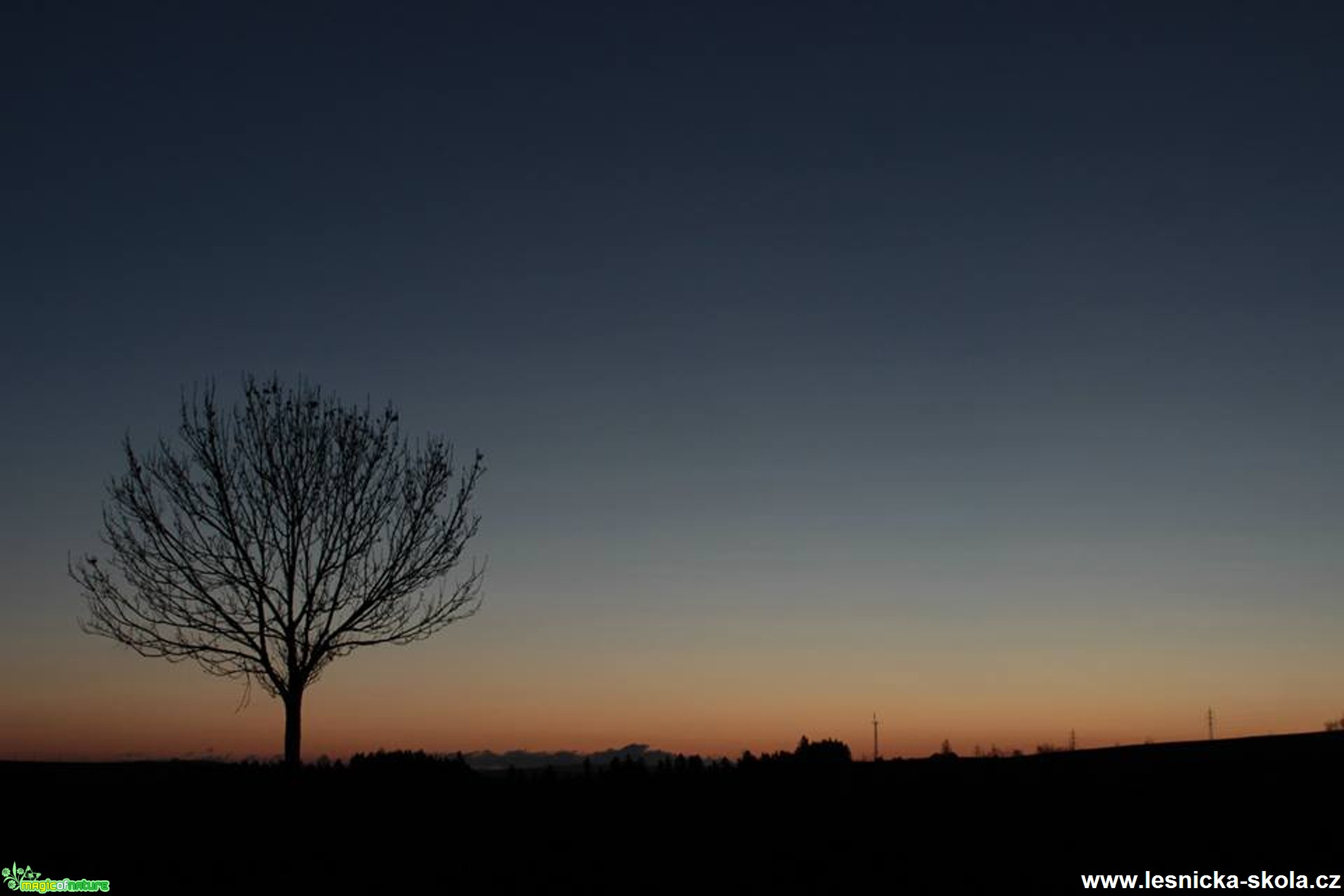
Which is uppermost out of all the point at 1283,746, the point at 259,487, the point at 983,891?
the point at 259,487

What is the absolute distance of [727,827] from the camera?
47.4 feet

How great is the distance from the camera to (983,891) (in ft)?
39.4

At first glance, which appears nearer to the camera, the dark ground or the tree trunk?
the dark ground

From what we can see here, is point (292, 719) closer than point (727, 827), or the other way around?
point (727, 827)

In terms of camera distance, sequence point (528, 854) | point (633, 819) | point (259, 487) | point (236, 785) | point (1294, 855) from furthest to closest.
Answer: point (259, 487) → point (236, 785) → point (633, 819) → point (528, 854) → point (1294, 855)

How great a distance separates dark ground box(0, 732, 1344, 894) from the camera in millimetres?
12570

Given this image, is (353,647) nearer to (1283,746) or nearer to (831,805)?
(831,805)

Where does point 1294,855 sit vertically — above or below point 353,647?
below

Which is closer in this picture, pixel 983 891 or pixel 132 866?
pixel 983 891

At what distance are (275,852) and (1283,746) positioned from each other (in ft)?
40.2

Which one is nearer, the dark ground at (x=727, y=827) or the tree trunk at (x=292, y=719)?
the dark ground at (x=727, y=827)

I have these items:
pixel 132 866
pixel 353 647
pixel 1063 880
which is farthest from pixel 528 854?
pixel 353 647

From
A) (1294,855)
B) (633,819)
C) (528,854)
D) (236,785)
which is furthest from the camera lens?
(236,785)

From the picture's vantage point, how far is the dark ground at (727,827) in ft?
41.2
